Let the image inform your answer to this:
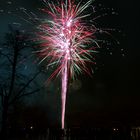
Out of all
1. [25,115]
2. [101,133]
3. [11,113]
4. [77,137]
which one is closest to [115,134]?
→ [101,133]

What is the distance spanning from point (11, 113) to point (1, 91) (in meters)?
19.5

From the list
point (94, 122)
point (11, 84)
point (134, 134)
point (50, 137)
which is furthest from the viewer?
point (94, 122)

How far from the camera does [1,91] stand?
19.8 meters

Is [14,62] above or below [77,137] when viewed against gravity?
above

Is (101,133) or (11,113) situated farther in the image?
(11,113)

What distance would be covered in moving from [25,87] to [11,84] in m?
1.22

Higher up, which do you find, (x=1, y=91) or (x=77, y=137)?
(x=1, y=91)

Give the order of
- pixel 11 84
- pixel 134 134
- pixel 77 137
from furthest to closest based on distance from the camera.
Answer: pixel 11 84
pixel 77 137
pixel 134 134

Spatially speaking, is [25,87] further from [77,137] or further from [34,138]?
[77,137]

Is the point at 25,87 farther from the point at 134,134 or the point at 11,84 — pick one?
the point at 134,134

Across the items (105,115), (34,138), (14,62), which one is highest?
(14,62)

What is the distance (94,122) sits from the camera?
37406 millimetres

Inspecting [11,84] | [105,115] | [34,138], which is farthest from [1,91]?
[105,115]

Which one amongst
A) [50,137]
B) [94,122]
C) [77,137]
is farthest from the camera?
[94,122]
